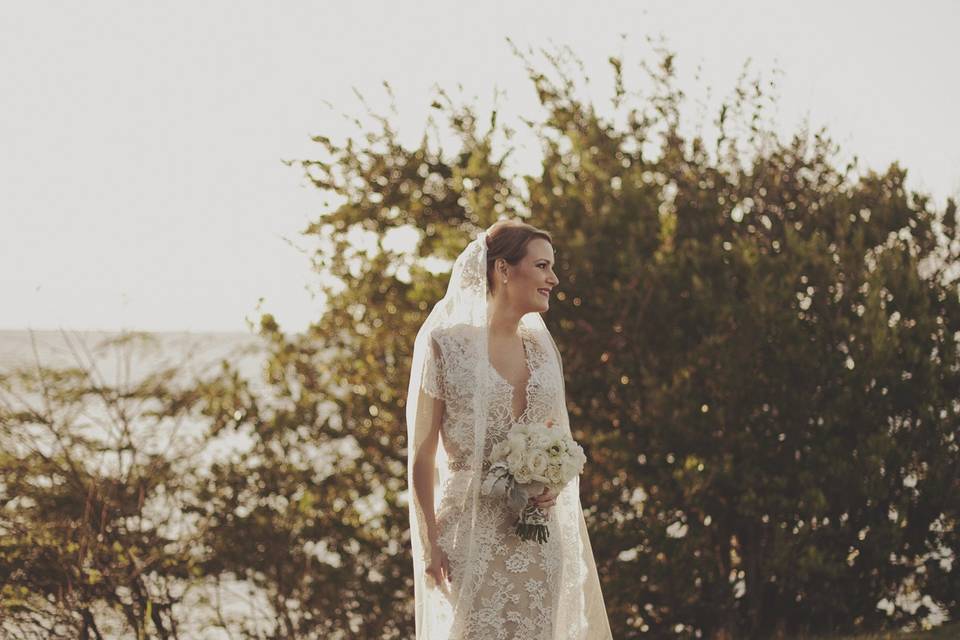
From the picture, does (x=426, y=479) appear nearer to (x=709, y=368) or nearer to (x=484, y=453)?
(x=484, y=453)

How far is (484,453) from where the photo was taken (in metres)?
3.83

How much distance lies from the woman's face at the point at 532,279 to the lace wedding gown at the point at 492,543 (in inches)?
10.6

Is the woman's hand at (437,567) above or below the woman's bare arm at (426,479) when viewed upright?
below

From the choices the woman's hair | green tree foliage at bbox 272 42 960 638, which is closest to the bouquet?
the woman's hair

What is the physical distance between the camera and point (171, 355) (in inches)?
258

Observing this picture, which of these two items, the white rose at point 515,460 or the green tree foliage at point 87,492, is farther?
the green tree foliage at point 87,492

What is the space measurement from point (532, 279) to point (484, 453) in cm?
68

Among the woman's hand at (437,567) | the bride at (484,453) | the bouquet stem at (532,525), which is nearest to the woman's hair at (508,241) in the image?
the bride at (484,453)

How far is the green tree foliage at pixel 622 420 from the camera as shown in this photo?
644 centimetres

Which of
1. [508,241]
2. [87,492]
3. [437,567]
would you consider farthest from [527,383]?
[87,492]

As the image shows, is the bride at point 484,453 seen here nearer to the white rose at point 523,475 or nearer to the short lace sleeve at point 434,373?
the short lace sleeve at point 434,373

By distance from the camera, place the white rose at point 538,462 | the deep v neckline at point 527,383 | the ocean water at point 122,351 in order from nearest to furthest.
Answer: the white rose at point 538,462
the deep v neckline at point 527,383
the ocean water at point 122,351

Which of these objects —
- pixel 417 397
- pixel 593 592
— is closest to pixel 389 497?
pixel 593 592

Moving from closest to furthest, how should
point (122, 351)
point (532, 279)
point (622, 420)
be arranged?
point (532, 279) → point (122, 351) → point (622, 420)
